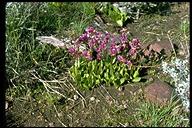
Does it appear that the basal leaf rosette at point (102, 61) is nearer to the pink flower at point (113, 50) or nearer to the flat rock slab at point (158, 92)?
the pink flower at point (113, 50)

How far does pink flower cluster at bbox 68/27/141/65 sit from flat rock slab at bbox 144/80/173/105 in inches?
13.3

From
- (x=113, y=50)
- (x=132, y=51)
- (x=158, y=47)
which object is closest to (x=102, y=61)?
(x=113, y=50)

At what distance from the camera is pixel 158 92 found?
432cm

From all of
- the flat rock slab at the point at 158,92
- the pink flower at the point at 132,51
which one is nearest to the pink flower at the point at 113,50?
the pink flower at the point at 132,51

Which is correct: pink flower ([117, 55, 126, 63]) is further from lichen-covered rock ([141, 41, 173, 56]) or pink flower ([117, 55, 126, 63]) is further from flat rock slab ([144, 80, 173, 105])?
lichen-covered rock ([141, 41, 173, 56])

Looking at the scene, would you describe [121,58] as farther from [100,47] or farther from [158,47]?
[158,47]

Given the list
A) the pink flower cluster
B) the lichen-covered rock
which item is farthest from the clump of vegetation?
the lichen-covered rock

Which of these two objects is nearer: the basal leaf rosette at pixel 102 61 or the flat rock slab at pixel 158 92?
the flat rock slab at pixel 158 92

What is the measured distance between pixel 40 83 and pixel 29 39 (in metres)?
0.62

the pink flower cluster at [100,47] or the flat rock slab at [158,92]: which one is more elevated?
the pink flower cluster at [100,47]

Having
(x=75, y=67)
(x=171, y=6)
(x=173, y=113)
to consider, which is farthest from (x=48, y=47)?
(x=171, y=6)

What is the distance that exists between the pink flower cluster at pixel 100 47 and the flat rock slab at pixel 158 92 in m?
0.34

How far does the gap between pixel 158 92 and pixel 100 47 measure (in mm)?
756

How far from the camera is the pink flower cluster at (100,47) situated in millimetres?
4559
